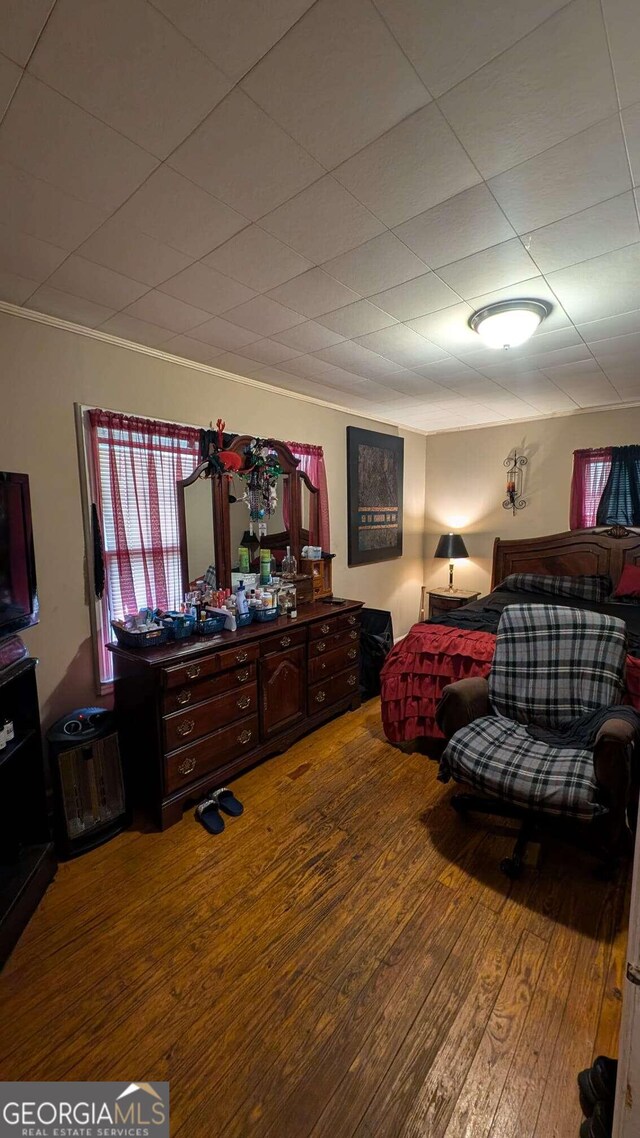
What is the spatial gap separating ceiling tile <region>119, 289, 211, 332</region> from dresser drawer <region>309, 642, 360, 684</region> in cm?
210

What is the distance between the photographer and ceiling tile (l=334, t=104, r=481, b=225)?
1.14m

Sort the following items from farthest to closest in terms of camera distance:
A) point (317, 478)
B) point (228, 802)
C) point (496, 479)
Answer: point (496, 479), point (317, 478), point (228, 802)

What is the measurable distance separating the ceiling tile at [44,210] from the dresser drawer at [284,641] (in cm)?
200

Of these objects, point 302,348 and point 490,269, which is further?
point 302,348

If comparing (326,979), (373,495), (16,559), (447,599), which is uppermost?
(373,495)

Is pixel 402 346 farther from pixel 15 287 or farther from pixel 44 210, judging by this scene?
pixel 15 287

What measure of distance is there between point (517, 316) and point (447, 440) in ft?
10.1

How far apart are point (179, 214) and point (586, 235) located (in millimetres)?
1425

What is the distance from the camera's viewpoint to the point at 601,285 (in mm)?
1909

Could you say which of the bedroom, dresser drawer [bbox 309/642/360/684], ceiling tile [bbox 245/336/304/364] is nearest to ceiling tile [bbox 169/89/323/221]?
the bedroom

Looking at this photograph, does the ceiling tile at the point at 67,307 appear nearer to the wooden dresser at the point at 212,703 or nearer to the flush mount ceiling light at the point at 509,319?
the wooden dresser at the point at 212,703

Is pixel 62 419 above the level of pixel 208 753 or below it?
above

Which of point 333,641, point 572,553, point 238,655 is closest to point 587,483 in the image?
point 572,553

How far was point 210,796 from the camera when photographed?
2322 mm
